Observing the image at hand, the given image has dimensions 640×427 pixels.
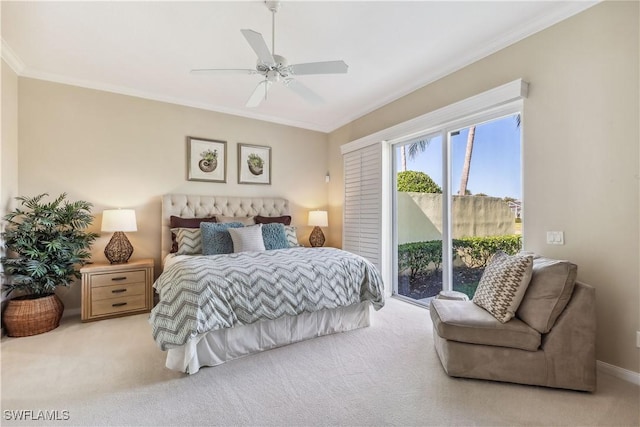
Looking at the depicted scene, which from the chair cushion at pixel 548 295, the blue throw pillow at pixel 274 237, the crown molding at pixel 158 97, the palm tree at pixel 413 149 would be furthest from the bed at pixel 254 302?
the crown molding at pixel 158 97

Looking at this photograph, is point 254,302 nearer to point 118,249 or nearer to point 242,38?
point 118,249

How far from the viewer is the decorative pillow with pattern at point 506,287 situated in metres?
2.09

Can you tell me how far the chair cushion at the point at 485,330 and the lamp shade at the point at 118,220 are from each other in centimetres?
352

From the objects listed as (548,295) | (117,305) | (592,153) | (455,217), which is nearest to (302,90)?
(455,217)

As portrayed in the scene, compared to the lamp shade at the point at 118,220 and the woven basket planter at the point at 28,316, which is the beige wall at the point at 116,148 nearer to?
the lamp shade at the point at 118,220

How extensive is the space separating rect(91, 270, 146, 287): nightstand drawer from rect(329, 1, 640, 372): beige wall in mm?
4220

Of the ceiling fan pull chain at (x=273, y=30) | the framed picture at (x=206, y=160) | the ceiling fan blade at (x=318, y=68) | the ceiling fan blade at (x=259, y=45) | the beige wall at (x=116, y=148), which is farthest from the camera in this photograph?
the framed picture at (x=206, y=160)

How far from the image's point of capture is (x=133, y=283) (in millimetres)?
3504

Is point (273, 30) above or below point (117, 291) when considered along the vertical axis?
above

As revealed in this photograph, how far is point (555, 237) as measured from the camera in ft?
8.02

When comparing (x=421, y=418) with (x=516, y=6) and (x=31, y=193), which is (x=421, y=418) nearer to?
(x=516, y=6)

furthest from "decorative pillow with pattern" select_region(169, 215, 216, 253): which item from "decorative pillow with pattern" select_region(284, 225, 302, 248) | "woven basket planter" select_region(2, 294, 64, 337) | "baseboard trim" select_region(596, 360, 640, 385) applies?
"baseboard trim" select_region(596, 360, 640, 385)

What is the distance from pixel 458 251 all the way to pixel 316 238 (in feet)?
7.51

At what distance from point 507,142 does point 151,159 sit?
437cm
